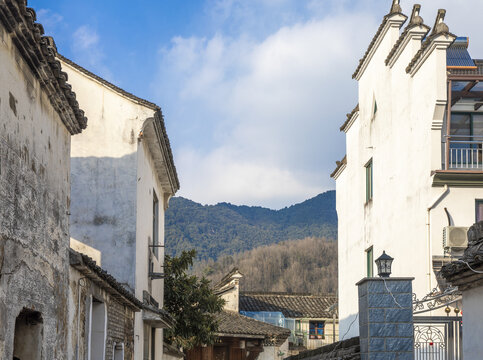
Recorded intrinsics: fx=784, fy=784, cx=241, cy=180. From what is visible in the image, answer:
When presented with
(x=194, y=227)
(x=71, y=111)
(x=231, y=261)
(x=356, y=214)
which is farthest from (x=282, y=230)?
(x=71, y=111)

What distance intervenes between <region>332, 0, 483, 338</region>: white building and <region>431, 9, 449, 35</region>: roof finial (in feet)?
0.07

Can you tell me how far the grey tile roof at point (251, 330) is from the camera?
123ft

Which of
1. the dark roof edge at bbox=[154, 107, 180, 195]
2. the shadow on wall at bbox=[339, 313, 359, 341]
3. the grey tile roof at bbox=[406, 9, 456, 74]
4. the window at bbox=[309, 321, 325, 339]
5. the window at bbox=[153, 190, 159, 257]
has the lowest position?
the window at bbox=[309, 321, 325, 339]

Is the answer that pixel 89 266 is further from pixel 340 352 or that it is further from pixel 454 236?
pixel 454 236

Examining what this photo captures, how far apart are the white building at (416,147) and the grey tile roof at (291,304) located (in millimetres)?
20634

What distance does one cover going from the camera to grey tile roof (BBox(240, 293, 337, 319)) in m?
45.0

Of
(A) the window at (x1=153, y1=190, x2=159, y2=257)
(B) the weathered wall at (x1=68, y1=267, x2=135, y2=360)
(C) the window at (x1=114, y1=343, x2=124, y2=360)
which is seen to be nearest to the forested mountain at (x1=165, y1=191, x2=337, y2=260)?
(A) the window at (x1=153, y1=190, x2=159, y2=257)

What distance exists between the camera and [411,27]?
19.7 metres

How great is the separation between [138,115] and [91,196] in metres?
1.91

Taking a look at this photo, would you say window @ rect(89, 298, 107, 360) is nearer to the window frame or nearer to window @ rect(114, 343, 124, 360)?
window @ rect(114, 343, 124, 360)

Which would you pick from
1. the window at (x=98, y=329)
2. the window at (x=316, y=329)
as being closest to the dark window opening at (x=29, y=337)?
the window at (x=98, y=329)

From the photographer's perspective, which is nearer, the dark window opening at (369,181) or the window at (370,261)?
the window at (370,261)

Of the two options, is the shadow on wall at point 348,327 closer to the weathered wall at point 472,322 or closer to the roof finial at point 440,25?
the roof finial at point 440,25

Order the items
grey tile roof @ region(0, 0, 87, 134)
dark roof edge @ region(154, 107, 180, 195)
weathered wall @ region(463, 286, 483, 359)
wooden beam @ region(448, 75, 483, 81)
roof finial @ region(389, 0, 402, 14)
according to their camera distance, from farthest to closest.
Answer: roof finial @ region(389, 0, 402, 14), wooden beam @ region(448, 75, 483, 81), dark roof edge @ region(154, 107, 180, 195), weathered wall @ region(463, 286, 483, 359), grey tile roof @ region(0, 0, 87, 134)
